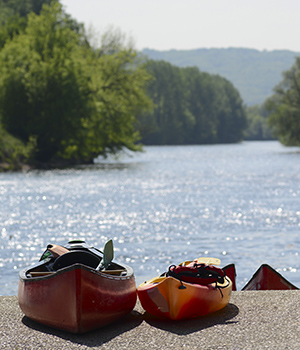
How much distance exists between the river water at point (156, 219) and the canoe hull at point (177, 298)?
16.2 feet

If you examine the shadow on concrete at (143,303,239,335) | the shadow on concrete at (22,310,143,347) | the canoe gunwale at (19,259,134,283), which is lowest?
the shadow on concrete at (22,310,143,347)

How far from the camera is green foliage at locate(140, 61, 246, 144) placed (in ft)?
388

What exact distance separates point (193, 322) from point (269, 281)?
9.44 ft

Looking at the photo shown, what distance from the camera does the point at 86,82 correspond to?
47281mm

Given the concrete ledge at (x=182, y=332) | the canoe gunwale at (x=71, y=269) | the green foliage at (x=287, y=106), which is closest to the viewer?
the concrete ledge at (x=182, y=332)

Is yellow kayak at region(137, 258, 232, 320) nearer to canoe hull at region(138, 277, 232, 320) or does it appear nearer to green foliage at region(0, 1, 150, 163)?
canoe hull at region(138, 277, 232, 320)

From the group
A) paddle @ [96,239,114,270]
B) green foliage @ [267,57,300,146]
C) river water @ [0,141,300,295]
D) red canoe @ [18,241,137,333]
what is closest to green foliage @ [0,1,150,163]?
river water @ [0,141,300,295]

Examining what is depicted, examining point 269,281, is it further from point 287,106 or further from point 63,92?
point 287,106

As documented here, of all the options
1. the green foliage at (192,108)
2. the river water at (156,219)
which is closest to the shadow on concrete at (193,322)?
the river water at (156,219)

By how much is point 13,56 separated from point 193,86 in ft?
276

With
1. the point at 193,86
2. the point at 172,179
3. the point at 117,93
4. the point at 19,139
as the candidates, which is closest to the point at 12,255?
the point at 172,179

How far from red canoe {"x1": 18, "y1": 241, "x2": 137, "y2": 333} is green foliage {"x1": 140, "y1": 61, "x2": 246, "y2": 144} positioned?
102463mm

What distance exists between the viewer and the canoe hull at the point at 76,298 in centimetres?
639

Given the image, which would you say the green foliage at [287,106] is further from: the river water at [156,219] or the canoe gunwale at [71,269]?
the canoe gunwale at [71,269]
